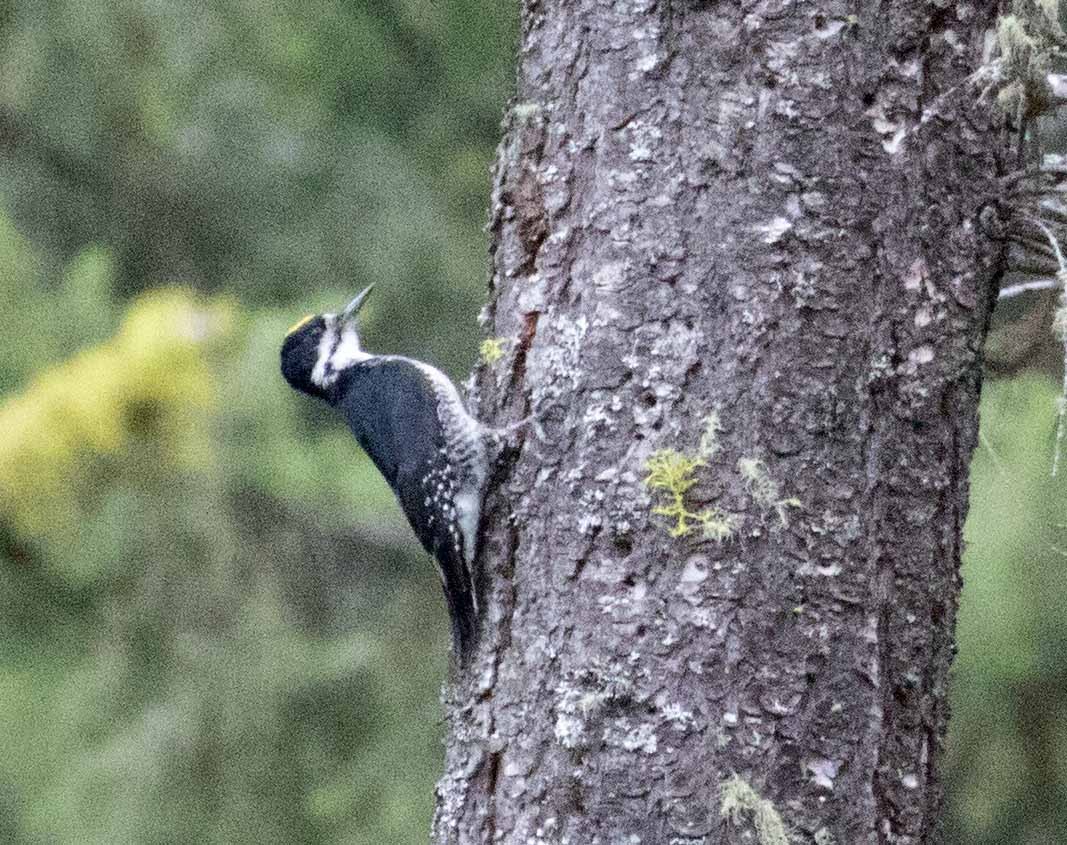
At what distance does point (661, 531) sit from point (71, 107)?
5935 mm

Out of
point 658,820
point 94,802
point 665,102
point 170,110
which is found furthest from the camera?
point 170,110

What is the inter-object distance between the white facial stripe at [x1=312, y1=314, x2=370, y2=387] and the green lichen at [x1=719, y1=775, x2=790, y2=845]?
233cm

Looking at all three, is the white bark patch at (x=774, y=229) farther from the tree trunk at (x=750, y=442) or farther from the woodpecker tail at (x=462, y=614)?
the woodpecker tail at (x=462, y=614)

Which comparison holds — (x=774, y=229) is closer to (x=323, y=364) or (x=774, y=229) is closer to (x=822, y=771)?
(x=822, y=771)

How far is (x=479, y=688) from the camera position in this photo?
3307mm

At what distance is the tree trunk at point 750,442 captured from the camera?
3.00m

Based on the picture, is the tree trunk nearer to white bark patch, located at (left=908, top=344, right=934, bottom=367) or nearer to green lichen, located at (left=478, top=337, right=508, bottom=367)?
white bark patch, located at (left=908, top=344, right=934, bottom=367)

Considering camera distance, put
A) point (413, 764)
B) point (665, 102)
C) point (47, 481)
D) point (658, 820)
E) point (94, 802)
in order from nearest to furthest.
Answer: point (658, 820) → point (665, 102) → point (47, 481) → point (94, 802) → point (413, 764)

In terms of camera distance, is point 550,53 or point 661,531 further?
point 550,53

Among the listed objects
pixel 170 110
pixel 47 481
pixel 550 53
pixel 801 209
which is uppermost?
pixel 170 110

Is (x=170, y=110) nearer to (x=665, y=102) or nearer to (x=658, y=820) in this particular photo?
(x=665, y=102)

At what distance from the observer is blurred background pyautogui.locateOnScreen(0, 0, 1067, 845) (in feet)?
18.1

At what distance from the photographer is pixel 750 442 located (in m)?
3.06

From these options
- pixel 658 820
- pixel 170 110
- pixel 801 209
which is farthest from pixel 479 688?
pixel 170 110
